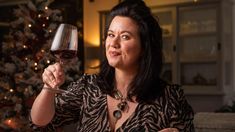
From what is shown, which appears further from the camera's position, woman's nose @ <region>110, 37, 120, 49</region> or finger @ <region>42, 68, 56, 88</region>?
woman's nose @ <region>110, 37, 120, 49</region>

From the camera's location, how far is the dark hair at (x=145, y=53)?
1254 millimetres

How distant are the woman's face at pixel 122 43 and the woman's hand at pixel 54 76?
0.20 m

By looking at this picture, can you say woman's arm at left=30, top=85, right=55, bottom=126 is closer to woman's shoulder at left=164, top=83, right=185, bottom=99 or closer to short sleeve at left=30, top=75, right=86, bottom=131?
short sleeve at left=30, top=75, right=86, bottom=131

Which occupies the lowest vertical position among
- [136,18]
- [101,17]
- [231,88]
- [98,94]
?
[231,88]

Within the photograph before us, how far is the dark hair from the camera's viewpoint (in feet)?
4.11

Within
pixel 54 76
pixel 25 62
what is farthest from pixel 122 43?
pixel 25 62

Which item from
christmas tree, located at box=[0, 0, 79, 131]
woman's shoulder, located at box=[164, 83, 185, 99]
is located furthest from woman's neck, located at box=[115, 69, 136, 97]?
christmas tree, located at box=[0, 0, 79, 131]

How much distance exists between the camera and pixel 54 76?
3.45 feet

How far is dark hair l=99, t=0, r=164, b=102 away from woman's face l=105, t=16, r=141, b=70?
0.02m

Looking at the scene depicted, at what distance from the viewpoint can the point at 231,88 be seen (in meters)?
5.63

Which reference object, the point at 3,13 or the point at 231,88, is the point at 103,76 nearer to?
the point at 231,88

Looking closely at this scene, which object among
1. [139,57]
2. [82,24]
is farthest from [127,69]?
[82,24]

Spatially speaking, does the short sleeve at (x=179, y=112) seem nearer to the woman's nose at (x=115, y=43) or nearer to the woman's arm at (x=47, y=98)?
the woman's nose at (x=115, y=43)

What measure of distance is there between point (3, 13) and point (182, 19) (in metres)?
2.82
